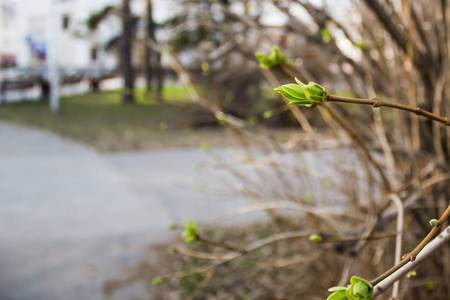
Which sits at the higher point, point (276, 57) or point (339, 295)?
point (276, 57)

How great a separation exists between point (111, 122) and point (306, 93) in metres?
13.5

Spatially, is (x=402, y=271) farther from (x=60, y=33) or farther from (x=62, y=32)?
(x=62, y=32)

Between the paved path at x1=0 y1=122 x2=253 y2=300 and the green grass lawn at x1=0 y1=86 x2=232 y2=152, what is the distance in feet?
3.06

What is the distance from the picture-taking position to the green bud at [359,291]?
2.56 ft

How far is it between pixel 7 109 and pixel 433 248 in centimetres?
1710

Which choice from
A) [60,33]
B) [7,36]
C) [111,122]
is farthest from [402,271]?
[7,36]

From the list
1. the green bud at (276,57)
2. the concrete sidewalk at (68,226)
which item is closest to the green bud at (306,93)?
the green bud at (276,57)

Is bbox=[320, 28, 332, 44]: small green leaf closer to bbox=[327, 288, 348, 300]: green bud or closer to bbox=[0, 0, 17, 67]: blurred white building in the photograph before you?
bbox=[327, 288, 348, 300]: green bud

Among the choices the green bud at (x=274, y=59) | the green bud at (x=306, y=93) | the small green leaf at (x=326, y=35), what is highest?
the small green leaf at (x=326, y=35)

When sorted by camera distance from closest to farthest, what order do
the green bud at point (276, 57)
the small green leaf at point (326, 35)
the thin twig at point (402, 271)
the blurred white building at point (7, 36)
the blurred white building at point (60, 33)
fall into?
the thin twig at point (402, 271)
the green bud at point (276, 57)
the small green leaf at point (326, 35)
the blurred white building at point (60, 33)
the blurred white building at point (7, 36)

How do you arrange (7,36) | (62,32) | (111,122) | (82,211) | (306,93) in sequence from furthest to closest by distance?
(7,36) < (62,32) < (111,122) < (82,211) < (306,93)

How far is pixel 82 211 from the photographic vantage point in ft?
18.3

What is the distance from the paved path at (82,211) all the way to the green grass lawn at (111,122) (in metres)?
0.93

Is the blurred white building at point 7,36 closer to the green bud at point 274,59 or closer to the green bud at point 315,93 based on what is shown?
the green bud at point 274,59
